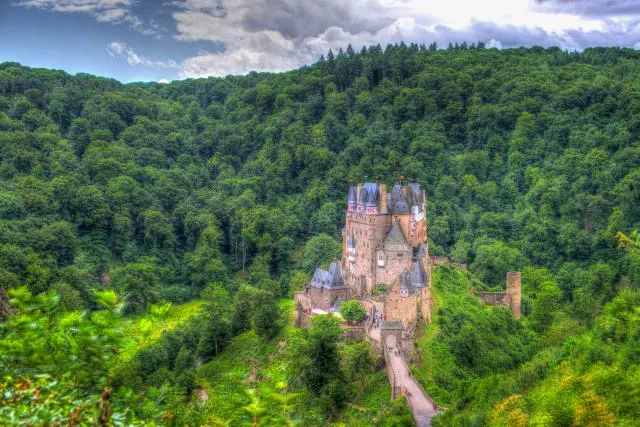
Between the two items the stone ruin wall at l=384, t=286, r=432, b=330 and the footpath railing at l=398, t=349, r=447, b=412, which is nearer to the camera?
Answer: the footpath railing at l=398, t=349, r=447, b=412

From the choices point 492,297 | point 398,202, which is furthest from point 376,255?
point 492,297

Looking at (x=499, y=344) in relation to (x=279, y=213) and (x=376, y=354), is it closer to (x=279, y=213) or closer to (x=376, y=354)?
(x=376, y=354)

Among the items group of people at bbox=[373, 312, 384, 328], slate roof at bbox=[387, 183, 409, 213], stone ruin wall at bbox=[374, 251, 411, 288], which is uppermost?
slate roof at bbox=[387, 183, 409, 213]

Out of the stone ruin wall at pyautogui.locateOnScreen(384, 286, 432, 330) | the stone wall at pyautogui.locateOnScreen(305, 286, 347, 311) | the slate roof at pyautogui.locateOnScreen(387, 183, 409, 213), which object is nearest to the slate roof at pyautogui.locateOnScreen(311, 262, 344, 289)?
the stone wall at pyautogui.locateOnScreen(305, 286, 347, 311)

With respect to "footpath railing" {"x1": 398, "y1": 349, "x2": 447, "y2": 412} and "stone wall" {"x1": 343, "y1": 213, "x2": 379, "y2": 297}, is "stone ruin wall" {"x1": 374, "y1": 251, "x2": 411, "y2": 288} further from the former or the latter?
"footpath railing" {"x1": 398, "y1": 349, "x2": 447, "y2": 412}

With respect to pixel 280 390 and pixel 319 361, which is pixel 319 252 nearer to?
pixel 319 361

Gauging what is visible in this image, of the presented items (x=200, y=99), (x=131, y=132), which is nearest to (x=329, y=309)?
(x=131, y=132)
